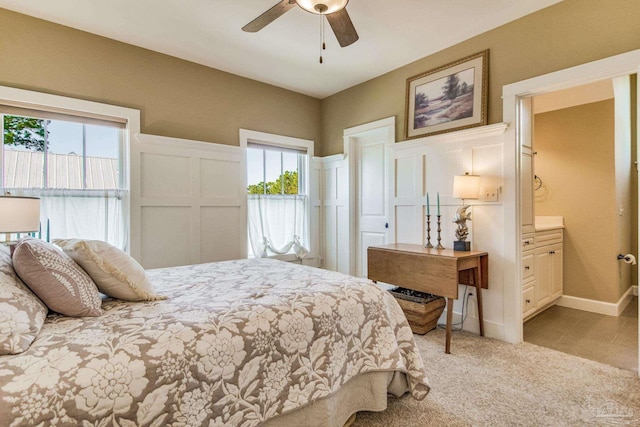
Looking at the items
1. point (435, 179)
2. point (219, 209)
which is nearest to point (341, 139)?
point (435, 179)

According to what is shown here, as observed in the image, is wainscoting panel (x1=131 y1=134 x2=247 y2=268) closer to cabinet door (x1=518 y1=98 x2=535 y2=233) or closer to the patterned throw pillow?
the patterned throw pillow

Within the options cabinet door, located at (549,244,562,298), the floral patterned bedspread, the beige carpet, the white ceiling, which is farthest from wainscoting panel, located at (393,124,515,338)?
the floral patterned bedspread

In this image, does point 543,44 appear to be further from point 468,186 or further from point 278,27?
point 278,27

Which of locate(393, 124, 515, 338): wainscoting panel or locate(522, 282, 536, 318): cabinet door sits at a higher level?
locate(393, 124, 515, 338): wainscoting panel

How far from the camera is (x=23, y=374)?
0.88 m

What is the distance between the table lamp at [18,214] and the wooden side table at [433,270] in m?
2.56

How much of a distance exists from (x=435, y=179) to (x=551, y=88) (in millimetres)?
1131

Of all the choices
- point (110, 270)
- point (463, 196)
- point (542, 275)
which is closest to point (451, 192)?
point (463, 196)

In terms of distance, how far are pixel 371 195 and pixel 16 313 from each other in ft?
11.0

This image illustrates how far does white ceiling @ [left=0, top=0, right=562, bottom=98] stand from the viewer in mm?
2434

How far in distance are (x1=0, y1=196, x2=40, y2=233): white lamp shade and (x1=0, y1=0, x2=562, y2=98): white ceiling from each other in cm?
153

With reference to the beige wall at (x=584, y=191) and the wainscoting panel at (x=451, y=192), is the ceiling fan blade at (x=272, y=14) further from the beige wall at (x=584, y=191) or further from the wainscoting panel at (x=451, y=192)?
the beige wall at (x=584, y=191)

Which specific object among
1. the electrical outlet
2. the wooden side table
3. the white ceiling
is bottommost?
the wooden side table

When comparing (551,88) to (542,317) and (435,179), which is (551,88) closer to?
(435,179)
